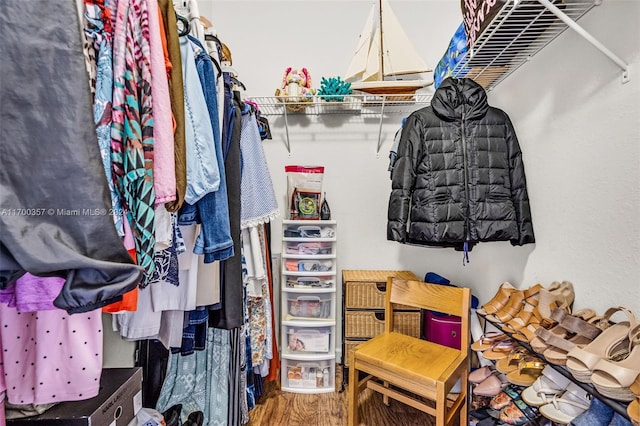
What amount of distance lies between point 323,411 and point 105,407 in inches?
47.2

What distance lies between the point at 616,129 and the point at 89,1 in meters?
1.35

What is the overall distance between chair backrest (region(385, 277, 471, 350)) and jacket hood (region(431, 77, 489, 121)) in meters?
0.76

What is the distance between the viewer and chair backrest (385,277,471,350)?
1.43 m

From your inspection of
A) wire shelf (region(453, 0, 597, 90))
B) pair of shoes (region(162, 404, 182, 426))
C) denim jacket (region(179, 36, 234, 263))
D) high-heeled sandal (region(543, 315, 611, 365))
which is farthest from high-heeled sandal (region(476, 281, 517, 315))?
pair of shoes (region(162, 404, 182, 426))

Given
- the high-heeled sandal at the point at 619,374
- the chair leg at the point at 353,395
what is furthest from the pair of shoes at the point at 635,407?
the chair leg at the point at 353,395

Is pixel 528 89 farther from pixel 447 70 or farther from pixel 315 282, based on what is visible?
pixel 315 282

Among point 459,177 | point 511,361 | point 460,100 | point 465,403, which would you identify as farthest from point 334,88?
point 465,403

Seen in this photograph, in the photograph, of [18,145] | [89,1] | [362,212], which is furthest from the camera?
[362,212]

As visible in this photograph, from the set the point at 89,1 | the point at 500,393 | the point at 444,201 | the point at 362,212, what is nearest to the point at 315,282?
the point at 362,212

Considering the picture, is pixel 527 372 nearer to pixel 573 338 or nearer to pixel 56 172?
pixel 573 338

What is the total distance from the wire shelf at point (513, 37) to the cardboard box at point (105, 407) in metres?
1.49

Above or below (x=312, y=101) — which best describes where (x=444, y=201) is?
below

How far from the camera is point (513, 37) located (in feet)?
3.91

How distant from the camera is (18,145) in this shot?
0.35m
